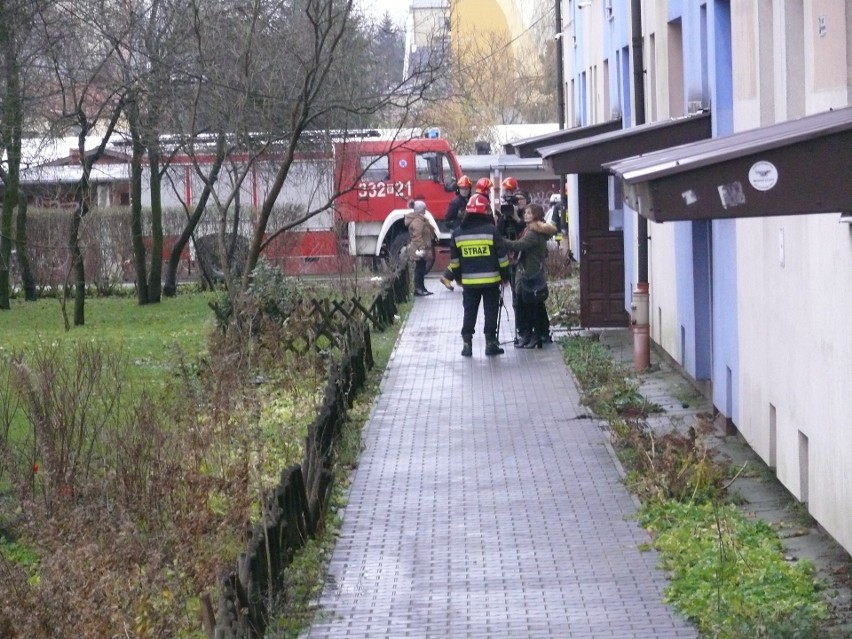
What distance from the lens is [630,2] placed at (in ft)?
56.2

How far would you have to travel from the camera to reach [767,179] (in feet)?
18.1

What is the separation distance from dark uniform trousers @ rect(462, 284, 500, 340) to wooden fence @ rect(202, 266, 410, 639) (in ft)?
11.0

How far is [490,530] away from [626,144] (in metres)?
5.86

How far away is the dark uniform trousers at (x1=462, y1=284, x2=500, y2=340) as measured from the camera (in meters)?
16.5

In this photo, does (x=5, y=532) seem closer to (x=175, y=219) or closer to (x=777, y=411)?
(x=777, y=411)

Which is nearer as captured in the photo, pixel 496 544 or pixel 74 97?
pixel 496 544

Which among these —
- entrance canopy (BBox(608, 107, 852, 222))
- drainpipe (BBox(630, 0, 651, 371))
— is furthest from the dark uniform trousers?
entrance canopy (BBox(608, 107, 852, 222))

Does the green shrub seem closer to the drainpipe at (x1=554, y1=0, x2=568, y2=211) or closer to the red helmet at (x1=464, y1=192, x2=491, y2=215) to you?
the red helmet at (x1=464, y1=192, x2=491, y2=215)

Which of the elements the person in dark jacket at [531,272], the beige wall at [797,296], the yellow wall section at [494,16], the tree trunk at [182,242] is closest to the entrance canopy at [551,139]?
the person in dark jacket at [531,272]

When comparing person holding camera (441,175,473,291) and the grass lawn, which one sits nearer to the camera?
the grass lawn

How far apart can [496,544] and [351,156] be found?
17.2 metres

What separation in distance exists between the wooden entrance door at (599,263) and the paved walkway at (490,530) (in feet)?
14.6

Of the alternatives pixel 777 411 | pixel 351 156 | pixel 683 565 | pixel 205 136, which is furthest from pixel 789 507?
pixel 351 156

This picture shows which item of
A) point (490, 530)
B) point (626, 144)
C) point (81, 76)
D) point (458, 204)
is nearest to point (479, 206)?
point (626, 144)
